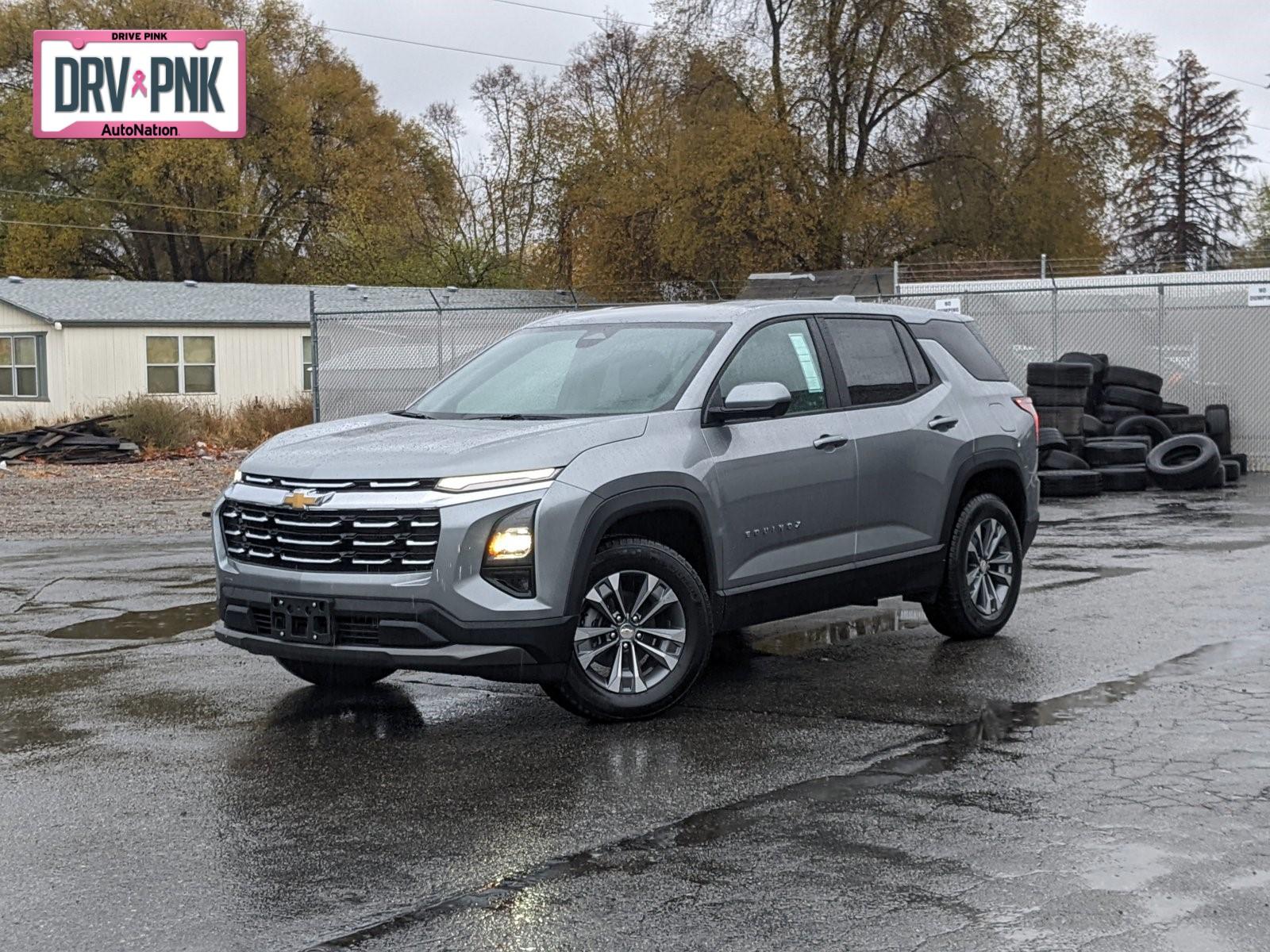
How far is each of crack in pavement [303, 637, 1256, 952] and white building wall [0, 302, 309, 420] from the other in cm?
3007

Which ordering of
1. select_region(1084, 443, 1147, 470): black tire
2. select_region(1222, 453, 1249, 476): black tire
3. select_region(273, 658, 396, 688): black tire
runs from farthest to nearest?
select_region(1222, 453, 1249, 476): black tire, select_region(1084, 443, 1147, 470): black tire, select_region(273, 658, 396, 688): black tire

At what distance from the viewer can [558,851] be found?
5004mm

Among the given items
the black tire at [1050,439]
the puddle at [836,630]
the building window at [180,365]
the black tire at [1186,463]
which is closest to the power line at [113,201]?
the building window at [180,365]

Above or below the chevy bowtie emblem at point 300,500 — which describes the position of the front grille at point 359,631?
below

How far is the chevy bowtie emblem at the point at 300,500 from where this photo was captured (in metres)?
6.50

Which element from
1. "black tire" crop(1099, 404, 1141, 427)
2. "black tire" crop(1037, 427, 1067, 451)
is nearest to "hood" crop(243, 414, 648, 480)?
"black tire" crop(1037, 427, 1067, 451)

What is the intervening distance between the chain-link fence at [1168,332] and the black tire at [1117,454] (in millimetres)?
2673

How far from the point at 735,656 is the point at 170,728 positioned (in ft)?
9.72

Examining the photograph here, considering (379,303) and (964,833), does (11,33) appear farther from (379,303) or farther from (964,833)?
(964,833)

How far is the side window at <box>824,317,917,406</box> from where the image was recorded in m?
8.08

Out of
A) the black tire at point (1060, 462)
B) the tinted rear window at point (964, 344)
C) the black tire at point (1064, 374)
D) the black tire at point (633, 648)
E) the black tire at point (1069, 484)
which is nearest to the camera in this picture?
the black tire at point (633, 648)

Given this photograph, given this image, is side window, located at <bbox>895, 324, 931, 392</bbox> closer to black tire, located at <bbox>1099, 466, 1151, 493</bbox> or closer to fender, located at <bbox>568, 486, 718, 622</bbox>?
fender, located at <bbox>568, 486, 718, 622</bbox>

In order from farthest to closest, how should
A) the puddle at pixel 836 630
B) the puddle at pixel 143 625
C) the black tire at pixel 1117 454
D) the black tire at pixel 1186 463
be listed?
the black tire at pixel 1117 454 → the black tire at pixel 1186 463 → the puddle at pixel 143 625 → the puddle at pixel 836 630

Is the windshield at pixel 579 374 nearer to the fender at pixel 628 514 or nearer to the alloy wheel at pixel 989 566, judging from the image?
the fender at pixel 628 514
